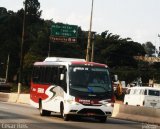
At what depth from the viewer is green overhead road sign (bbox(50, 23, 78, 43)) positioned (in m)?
53.8

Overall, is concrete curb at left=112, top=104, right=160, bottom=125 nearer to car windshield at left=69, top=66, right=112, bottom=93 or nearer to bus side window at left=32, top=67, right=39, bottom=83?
car windshield at left=69, top=66, right=112, bottom=93

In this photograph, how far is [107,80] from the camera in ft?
80.5

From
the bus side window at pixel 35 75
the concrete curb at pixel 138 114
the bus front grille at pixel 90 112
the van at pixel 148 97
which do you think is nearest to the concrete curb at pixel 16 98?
the van at pixel 148 97

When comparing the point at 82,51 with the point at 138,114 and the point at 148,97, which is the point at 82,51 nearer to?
the point at 148,97

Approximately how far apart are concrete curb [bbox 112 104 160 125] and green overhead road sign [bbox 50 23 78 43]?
77.9 feet

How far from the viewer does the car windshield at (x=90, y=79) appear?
24000 mm

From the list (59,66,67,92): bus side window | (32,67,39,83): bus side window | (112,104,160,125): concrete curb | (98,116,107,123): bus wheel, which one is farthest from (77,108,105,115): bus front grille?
(32,67,39,83): bus side window

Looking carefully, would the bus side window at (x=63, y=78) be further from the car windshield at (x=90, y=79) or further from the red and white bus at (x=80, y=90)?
the car windshield at (x=90, y=79)

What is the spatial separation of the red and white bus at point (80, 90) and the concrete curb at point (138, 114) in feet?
9.82

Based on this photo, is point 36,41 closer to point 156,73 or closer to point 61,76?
point 156,73

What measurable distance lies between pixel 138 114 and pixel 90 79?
4.80m

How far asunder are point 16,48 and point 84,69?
98526 mm

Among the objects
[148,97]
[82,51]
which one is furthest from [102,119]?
[82,51]

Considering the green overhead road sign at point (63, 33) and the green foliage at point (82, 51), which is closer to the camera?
the green overhead road sign at point (63, 33)
